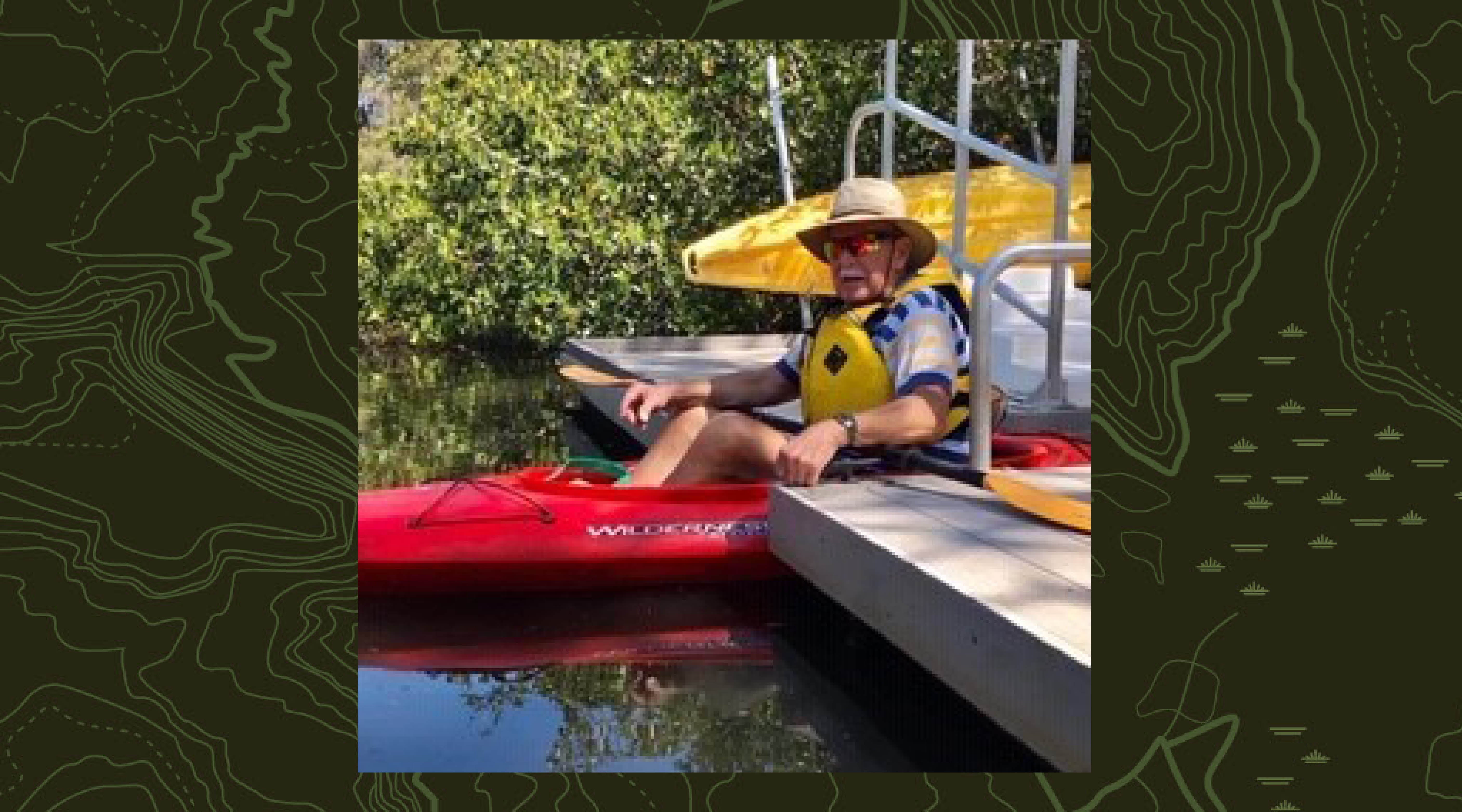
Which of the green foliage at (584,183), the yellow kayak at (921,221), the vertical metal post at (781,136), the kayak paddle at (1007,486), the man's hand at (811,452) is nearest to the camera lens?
the kayak paddle at (1007,486)

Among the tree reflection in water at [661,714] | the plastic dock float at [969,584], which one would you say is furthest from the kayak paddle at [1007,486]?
the tree reflection in water at [661,714]

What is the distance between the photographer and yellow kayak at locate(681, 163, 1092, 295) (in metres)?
7.89

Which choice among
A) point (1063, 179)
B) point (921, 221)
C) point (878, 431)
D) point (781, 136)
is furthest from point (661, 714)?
point (781, 136)

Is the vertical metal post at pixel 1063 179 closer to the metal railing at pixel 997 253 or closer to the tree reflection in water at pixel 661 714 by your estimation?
the metal railing at pixel 997 253

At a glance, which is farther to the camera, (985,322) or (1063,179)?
(1063,179)

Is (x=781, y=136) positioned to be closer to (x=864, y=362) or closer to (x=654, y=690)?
(x=864, y=362)

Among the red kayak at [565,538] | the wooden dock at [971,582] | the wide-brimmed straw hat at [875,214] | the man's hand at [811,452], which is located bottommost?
the red kayak at [565,538]

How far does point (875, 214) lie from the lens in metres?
4.27

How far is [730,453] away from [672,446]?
0.20m

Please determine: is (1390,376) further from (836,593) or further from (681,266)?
(681,266)

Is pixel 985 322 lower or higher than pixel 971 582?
higher

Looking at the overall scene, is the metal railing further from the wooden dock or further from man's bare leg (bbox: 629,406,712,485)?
man's bare leg (bbox: 629,406,712,485)

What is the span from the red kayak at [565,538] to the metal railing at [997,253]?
0.57 m

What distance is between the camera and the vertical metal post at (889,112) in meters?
6.21
